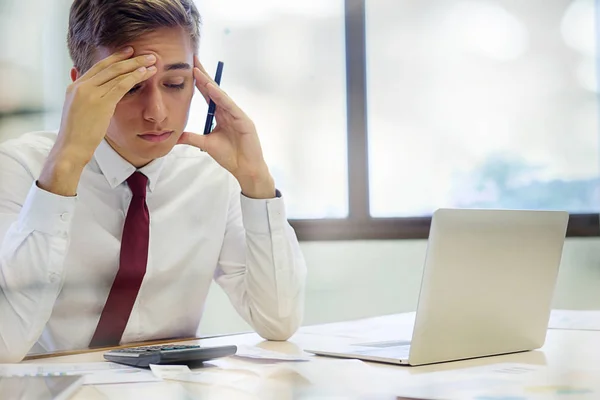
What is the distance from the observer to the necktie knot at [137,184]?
4.62 ft

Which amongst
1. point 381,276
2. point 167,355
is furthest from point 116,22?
point 381,276

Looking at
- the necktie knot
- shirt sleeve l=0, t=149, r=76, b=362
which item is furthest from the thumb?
shirt sleeve l=0, t=149, r=76, b=362

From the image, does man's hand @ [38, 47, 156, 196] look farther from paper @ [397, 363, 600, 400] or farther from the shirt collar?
paper @ [397, 363, 600, 400]

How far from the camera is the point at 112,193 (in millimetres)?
1428

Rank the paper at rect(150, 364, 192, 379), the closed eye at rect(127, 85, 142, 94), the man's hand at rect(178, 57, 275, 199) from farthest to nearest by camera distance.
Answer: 1. the man's hand at rect(178, 57, 275, 199)
2. the closed eye at rect(127, 85, 142, 94)
3. the paper at rect(150, 364, 192, 379)

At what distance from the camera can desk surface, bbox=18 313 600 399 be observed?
2.63 ft

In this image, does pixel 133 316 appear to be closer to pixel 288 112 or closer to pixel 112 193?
pixel 112 193

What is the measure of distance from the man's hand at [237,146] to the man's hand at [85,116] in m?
0.18

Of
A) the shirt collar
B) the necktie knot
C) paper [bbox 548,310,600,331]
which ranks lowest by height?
paper [bbox 548,310,600,331]

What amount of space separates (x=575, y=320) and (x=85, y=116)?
3.53 ft

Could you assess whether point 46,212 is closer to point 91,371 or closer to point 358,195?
point 91,371

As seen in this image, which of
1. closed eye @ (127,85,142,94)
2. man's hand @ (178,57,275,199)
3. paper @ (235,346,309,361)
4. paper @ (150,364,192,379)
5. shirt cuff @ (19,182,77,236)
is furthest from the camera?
man's hand @ (178,57,275,199)

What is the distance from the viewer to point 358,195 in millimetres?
2877

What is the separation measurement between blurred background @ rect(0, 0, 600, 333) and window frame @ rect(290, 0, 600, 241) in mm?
21
